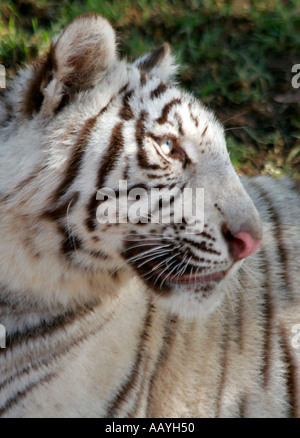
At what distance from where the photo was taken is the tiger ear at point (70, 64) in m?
1.35

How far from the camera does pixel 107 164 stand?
1.42 m

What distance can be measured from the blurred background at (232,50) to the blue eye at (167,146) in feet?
4.52

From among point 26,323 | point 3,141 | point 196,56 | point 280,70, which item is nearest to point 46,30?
point 196,56

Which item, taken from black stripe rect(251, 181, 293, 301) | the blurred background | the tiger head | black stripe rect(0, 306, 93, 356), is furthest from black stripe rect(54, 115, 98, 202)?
the blurred background

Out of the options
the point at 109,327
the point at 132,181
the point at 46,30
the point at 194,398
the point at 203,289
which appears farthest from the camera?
the point at 46,30

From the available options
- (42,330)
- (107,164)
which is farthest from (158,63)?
(42,330)

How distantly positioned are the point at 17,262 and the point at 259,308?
81 cm

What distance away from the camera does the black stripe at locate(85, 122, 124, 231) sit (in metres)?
1.42

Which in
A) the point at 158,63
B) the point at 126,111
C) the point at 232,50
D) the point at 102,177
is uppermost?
the point at 232,50

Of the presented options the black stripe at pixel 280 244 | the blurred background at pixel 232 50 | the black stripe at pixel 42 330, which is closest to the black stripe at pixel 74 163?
the black stripe at pixel 42 330

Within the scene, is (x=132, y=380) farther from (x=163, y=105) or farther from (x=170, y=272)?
(x=163, y=105)

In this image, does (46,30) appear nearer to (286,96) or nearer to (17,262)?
(286,96)

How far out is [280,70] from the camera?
2924 millimetres

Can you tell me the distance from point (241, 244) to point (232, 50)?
5.77 feet
